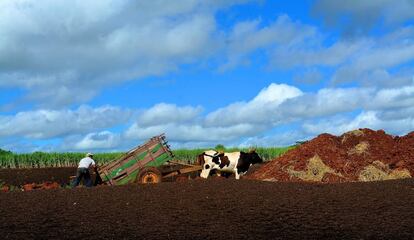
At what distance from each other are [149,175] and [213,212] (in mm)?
8619

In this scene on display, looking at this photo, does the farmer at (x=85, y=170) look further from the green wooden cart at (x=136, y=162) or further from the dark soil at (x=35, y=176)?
the dark soil at (x=35, y=176)

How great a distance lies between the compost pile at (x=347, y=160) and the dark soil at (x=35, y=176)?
50.2ft

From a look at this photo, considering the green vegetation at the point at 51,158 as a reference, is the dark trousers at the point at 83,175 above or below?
below

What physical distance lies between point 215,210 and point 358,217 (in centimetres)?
349

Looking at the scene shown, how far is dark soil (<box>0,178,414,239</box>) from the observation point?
12.1 meters

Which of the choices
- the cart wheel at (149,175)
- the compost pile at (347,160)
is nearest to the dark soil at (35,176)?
the cart wheel at (149,175)

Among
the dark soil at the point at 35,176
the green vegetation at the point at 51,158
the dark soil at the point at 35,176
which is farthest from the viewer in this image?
the green vegetation at the point at 51,158

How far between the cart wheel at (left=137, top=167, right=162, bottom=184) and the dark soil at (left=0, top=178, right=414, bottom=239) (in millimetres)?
4532

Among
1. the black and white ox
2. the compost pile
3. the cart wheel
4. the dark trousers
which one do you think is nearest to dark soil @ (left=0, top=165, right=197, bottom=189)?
the dark trousers

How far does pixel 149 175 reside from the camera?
21953 millimetres

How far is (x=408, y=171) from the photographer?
2209cm

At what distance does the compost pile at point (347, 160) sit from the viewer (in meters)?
21.9

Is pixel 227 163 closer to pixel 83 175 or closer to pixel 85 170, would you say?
pixel 85 170

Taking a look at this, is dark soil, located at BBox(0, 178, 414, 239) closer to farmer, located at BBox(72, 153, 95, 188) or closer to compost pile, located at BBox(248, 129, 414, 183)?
compost pile, located at BBox(248, 129, 414, 183)
